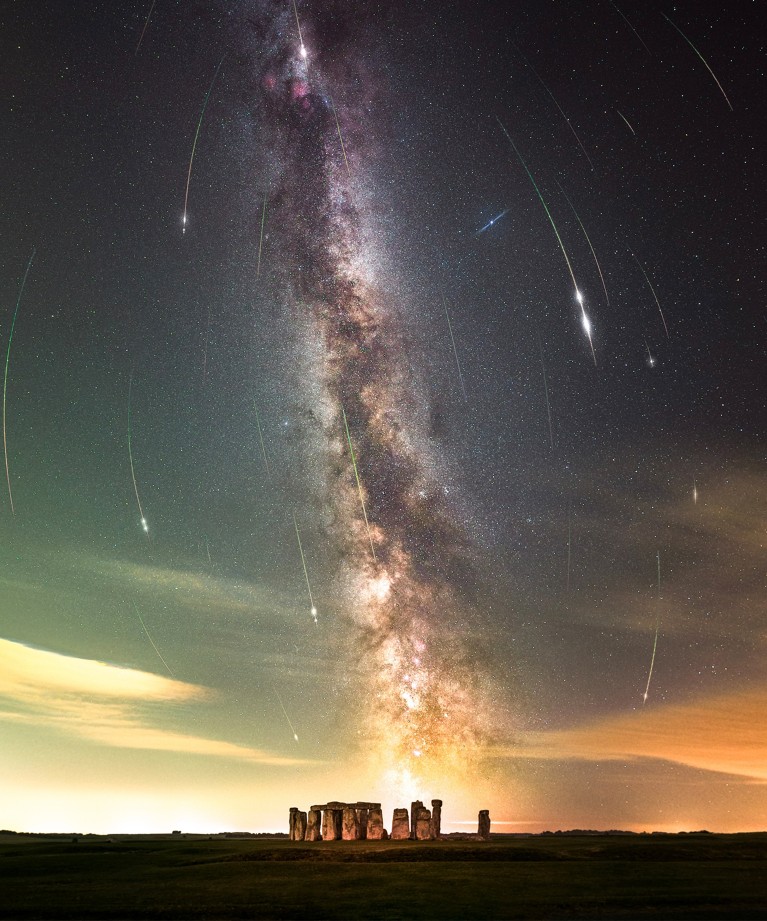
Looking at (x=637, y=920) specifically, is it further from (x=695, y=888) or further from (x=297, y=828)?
(x=297, y=828)

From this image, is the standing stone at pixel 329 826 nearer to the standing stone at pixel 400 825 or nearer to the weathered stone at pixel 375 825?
the weathered stone at pixel 375 825

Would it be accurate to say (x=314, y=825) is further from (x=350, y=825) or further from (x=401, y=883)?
(x=401, y=883)

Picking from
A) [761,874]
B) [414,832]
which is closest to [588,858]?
[761,874]

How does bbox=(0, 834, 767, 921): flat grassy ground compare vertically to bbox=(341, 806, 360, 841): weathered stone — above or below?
below

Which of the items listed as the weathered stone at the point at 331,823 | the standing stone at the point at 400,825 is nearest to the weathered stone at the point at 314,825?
the weathered stone at the point at 331,823

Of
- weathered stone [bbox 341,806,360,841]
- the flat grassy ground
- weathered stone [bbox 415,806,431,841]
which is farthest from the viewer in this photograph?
weathered stone [bbox 415,806,431,841]

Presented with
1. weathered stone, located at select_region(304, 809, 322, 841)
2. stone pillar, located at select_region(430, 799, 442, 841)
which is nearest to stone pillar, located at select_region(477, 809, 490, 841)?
stone pillar, located at select_region(430, 799, 442, 841)

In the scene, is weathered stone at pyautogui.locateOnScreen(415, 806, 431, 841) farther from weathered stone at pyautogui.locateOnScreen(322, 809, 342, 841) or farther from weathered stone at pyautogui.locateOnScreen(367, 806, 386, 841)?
weathered stone at pyautogui.locateOnScreen(322, 809, 342, 841)

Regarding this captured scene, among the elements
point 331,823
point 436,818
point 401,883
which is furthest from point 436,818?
point 401,883
